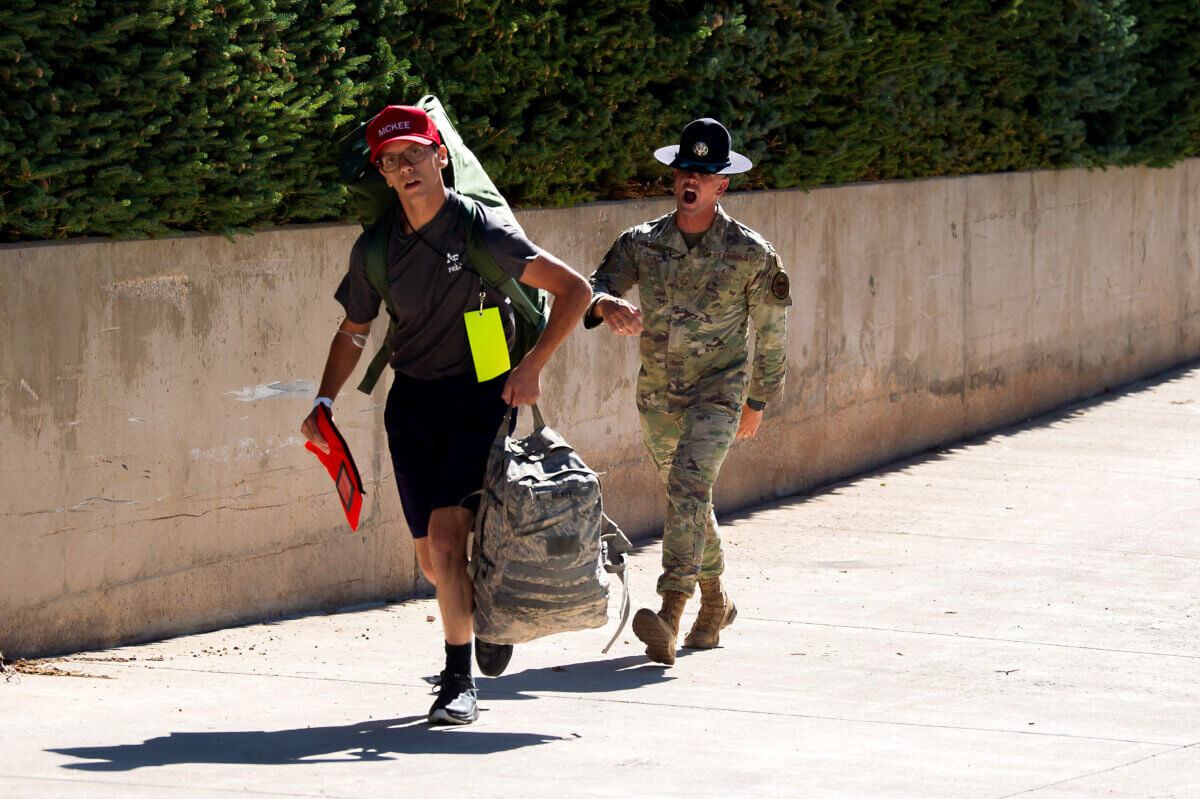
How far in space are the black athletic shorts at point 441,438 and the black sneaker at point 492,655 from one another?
426 mm

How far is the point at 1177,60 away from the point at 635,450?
753 centimetres

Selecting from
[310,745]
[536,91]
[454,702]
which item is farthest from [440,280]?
[536,91]

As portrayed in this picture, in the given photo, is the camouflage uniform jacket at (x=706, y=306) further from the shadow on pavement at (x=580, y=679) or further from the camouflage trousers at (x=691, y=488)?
the shadow on pavement at (x=580, y=679)

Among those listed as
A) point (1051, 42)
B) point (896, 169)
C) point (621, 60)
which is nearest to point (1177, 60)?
point (1051, 42)

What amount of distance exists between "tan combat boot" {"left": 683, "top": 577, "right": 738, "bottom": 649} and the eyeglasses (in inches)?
92.5

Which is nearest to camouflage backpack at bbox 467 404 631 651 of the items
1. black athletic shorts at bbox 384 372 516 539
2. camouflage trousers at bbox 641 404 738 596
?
black athletic shorts at bbox 384 372 516 539

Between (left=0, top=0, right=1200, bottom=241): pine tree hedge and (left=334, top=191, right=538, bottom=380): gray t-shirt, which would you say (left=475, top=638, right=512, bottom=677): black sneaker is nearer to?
(left=334, top=191, right=538, bottom=380): gray t-shirt

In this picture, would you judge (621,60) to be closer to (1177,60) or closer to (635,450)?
(635,450)

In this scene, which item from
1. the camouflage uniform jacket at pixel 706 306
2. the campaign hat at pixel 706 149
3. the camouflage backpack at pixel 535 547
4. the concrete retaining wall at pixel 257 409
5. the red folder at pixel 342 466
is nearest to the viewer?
the camouflage backpack at pixel 535 547

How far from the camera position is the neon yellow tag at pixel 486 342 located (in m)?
5.33

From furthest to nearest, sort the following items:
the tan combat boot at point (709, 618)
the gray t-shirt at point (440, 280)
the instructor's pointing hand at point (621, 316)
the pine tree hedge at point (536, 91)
Result: the tan combat boot at point (709, 618), the pine tree hedge at point (536, 91), the instructor's pointing hand at point (621, 316), the gray t-shirt at point (440, 280)

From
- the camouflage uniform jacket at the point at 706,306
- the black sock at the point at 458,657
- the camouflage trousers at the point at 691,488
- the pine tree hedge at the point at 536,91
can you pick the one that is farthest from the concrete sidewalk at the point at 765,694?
the pine tree hedge at the point at 536,91

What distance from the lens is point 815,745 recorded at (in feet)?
17.1

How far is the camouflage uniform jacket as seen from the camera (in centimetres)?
656
